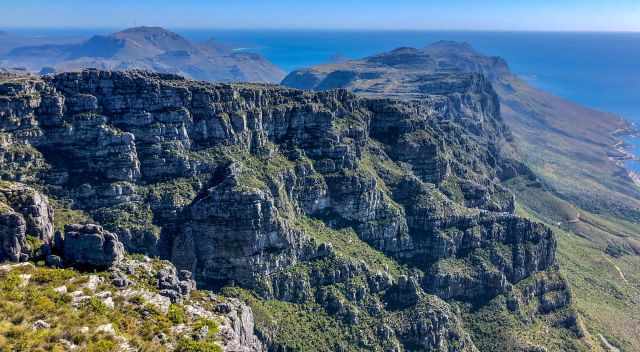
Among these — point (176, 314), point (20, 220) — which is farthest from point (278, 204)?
point (20, 220)

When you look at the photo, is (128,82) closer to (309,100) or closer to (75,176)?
(75,176)

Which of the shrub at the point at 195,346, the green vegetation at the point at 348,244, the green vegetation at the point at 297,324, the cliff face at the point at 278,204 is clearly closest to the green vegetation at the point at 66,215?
the cliff face at the point at 278,204

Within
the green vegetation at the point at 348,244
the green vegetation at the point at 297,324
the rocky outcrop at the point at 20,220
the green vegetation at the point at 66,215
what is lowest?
the green vegetation at the point at 297,324

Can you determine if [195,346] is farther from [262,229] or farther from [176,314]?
[262,229]

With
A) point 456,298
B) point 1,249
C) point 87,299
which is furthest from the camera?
point 456,298

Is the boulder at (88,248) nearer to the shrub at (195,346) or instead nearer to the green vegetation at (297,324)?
the shrub at (195,346)

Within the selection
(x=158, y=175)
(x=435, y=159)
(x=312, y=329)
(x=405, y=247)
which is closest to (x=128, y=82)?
(x=158, y=175)
